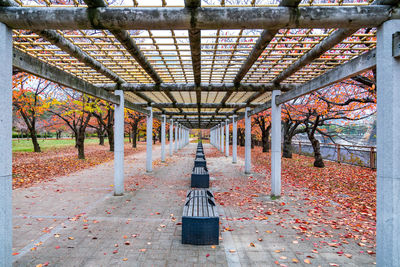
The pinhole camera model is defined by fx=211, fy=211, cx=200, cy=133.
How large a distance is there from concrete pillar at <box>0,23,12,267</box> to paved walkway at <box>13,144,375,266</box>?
0.74 meters

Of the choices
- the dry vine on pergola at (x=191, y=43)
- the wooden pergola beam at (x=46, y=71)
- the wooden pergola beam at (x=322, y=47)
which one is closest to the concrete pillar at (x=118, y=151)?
the dry vine on pergola at (x=191, y=43)

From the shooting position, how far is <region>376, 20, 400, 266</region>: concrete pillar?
9.00ft

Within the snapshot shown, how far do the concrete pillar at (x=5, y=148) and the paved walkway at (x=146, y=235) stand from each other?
74 cm

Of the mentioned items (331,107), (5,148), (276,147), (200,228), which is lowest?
(200,228)

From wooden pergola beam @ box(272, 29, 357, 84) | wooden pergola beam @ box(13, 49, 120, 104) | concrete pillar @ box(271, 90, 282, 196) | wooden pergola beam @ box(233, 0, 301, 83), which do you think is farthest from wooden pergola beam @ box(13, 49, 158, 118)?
concrete pillar @ box(271, 90, 282, 196)

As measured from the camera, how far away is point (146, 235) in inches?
170

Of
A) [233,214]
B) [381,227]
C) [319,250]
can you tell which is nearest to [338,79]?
[381,227]

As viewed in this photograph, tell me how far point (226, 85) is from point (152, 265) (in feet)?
18.4

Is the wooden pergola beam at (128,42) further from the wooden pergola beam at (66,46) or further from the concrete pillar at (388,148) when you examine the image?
the concrete pillar at (388,148)

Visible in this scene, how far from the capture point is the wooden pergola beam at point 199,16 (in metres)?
2.94

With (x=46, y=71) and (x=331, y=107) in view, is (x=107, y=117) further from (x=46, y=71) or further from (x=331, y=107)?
(x=331, y=107)

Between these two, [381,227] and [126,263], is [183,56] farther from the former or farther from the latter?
[381,227]

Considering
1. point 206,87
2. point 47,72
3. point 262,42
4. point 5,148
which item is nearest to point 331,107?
point 206,87

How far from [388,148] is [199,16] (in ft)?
10.2
